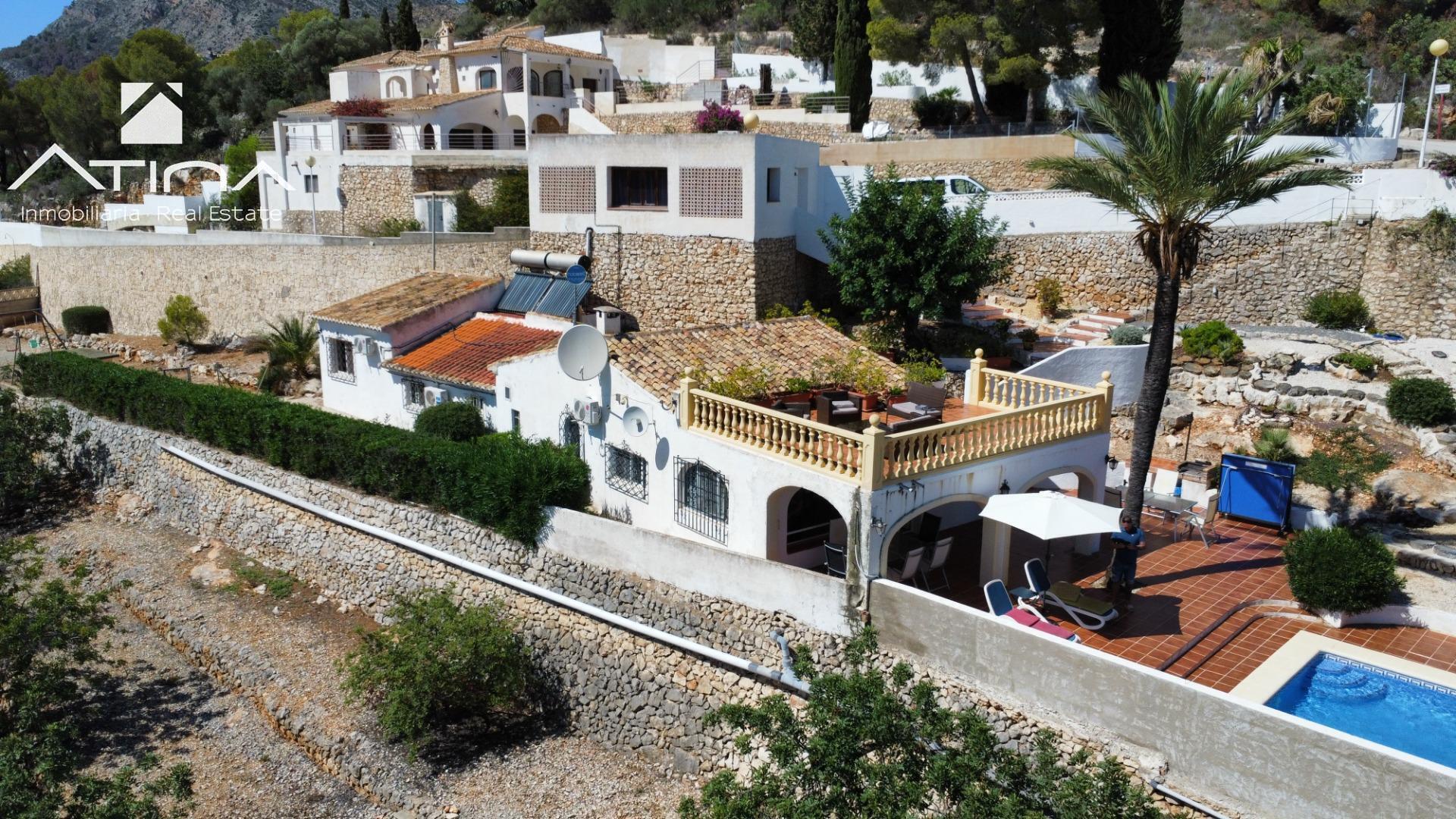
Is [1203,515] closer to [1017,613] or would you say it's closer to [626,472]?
[1017,613]

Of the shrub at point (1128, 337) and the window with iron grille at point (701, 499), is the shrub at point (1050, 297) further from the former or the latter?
the window with iron grille at point (701, 499)

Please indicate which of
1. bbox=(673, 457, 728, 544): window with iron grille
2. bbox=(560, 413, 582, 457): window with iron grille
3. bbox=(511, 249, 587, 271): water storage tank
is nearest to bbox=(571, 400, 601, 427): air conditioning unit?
bbox=(560, 413, 582, 457): window with iron grille

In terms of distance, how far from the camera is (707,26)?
6544cm

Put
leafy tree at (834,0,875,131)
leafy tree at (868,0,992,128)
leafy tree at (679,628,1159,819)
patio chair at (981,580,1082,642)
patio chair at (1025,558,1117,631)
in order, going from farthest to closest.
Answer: leafy tree at (834,0,875,131) < leafy tree at (868,0,992,128) < patio chair at (1025,558,1117,631) < patio chair at (981,580,1082,642) < leafy tree at (679,628,1159,819)

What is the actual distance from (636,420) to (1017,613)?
A: 7.21 metres

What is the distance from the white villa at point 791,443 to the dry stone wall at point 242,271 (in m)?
7.87

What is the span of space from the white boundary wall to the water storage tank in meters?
14.1

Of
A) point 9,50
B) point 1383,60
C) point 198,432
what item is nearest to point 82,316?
point 198,432

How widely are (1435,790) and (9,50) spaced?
18015 cm

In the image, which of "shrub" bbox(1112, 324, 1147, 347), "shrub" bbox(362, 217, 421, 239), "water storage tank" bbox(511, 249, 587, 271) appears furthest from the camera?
"shrub" bbox(362, 217, 421, 239)

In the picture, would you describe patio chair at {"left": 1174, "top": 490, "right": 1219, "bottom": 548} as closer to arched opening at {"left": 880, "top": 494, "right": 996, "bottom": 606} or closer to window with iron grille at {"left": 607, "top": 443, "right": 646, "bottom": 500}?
arched opening at {"left": 880, "top": 494, "right": 996, "bottom": 606}

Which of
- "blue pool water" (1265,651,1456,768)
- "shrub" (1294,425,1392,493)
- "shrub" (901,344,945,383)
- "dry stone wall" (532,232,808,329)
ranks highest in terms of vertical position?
"dry stone wall" (532,232,808,329)

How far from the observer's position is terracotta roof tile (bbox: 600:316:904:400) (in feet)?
60.5

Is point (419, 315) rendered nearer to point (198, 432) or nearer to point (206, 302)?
point (198, 432)
